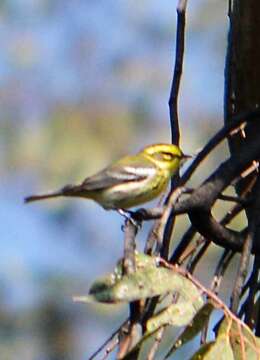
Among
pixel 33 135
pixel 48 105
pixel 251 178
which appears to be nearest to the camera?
pixel 251 178

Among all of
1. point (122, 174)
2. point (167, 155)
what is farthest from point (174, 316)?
point (122, 174)

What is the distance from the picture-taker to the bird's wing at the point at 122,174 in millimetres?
2301

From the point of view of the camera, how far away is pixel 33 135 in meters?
4.45

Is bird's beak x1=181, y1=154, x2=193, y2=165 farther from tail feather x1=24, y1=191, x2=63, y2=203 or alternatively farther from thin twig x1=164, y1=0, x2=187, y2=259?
thin twig x1=164, y1=0, x2=187, y2=259

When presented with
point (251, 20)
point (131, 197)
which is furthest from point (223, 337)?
point (131, 197)

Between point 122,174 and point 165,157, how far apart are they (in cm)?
19

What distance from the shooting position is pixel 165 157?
2193mm

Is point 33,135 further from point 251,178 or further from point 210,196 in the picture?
point 210,196

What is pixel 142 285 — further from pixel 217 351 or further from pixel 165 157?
pixel 165 157

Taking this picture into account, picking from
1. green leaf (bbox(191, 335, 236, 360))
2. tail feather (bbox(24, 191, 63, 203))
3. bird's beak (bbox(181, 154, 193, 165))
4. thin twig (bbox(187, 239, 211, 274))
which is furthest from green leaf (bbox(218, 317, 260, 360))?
tail feather (bbox(24, 191, 63, 203))

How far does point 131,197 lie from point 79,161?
5.92 feet

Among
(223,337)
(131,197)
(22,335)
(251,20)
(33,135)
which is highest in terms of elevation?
(251,20)

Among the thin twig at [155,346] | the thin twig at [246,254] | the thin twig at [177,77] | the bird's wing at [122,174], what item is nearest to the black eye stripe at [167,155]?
the bird's wing at [122,174]

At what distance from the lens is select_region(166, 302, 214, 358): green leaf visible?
125 centimetres
